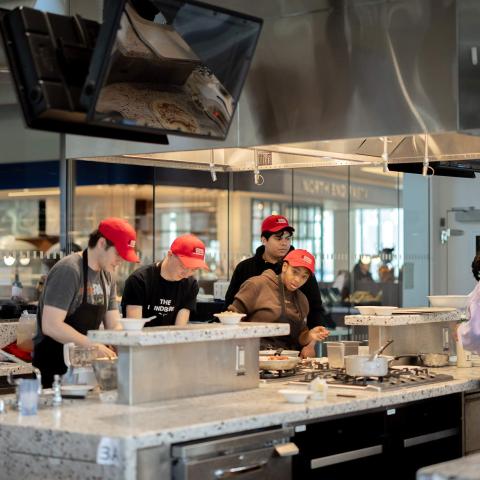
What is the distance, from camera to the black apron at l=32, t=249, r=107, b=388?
5488 millimetres

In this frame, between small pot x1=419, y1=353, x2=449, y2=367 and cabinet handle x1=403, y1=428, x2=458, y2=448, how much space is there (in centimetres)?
65

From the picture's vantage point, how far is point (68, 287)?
5.36 meters

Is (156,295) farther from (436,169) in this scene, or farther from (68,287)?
(436,169)

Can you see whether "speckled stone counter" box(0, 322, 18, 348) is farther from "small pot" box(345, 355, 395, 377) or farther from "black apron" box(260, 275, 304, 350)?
"small pot" box(345, 355, 395, 377)

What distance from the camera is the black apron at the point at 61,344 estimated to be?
216 inches

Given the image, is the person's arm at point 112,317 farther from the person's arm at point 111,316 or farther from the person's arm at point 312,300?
the person's arm at point 312,300

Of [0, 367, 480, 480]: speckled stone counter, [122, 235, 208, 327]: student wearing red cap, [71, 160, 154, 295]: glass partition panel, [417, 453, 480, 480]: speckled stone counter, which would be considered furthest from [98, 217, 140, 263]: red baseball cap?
[71, 160, 154, 295]: glass partition panel

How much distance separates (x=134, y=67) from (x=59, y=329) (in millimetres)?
1298

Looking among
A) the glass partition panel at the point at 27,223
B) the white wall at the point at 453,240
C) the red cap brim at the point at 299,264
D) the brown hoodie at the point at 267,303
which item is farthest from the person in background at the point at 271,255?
the white wall at the point at 453,240

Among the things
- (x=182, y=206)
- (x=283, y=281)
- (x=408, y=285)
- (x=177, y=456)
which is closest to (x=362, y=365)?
(x=283, y=281)

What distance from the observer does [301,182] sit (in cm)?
1071

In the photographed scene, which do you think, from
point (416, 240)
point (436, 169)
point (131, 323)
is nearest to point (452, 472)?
point (131, 323)

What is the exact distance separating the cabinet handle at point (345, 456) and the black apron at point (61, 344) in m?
1.42

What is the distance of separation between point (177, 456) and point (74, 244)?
6378mm
